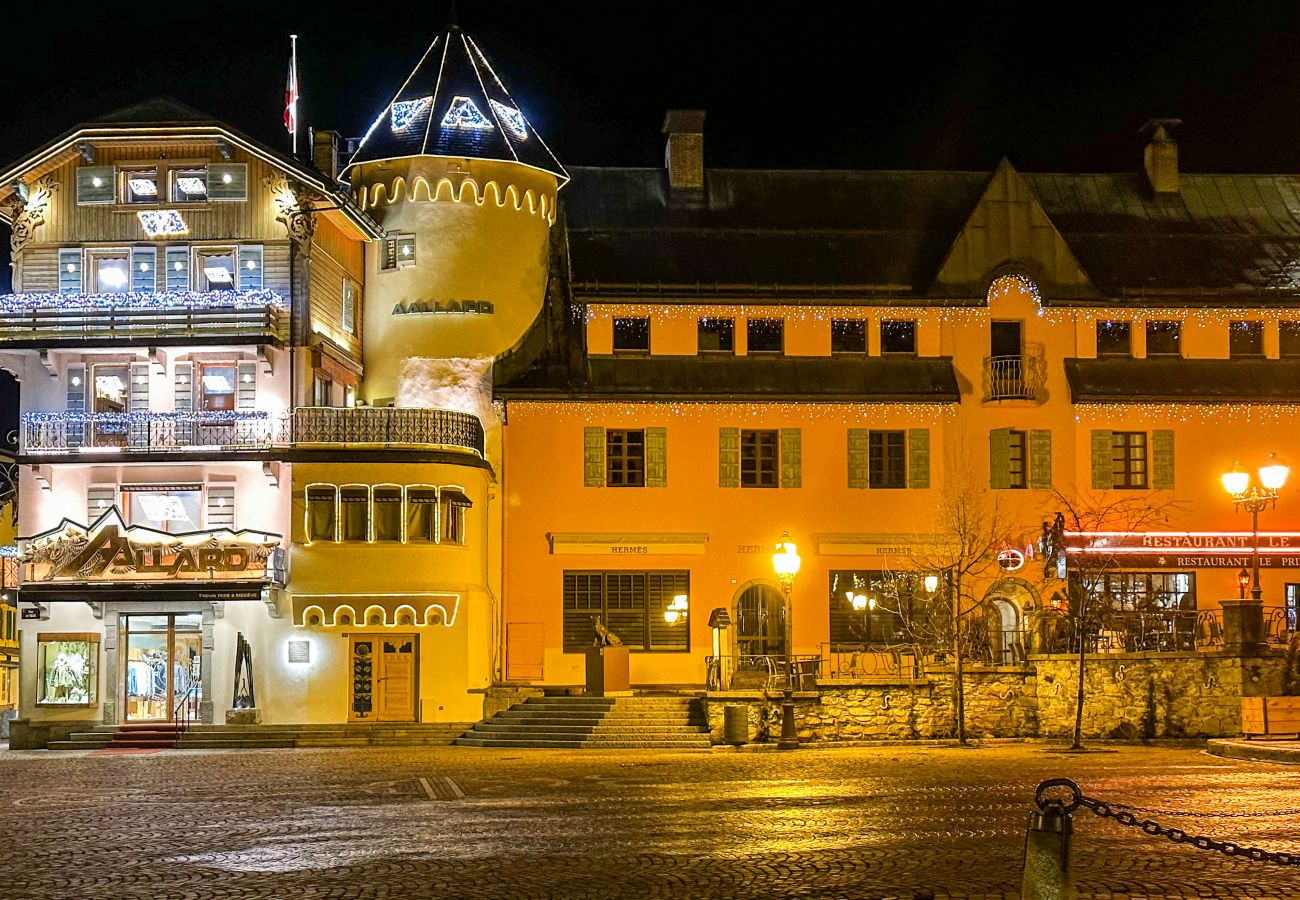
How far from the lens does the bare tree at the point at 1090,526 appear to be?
42.1m

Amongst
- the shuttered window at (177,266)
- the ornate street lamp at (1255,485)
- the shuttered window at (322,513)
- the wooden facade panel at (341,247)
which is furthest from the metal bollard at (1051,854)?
the shuttered window at (177,266)

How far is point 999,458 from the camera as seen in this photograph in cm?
4519

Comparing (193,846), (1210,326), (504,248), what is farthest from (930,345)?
(193,846)

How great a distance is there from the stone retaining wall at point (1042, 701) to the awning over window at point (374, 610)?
6982 millimetres

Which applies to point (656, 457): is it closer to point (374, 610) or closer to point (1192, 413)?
point (374, 610)

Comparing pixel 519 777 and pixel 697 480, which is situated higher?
pixel 697 480

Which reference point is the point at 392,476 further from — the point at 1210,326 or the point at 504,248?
the point at 1210,326

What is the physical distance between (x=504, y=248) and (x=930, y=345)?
1105 centimetres

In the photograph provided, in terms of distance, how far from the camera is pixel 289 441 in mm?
40750

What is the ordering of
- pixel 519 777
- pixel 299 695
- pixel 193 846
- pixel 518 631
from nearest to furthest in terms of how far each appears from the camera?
pixel 193 846
pixel 519 777
pixel 299 695
pixel 518 631

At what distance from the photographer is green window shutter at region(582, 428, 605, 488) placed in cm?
4462

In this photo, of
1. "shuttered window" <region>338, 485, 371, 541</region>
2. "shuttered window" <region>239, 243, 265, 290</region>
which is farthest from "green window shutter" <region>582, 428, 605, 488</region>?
"shuttered window" <region>239, 243, 265, 290</region>

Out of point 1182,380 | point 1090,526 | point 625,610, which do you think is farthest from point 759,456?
point 1182,380

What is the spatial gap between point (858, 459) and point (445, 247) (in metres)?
11.6
